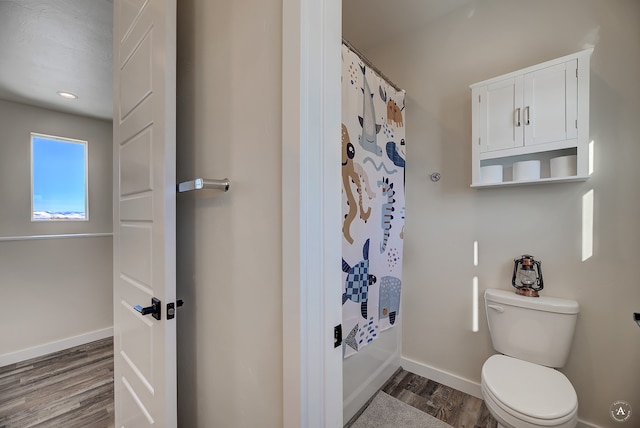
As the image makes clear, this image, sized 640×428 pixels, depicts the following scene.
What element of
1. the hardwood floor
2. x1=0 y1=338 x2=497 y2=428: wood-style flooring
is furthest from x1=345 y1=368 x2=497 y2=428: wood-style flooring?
the hardwood floor

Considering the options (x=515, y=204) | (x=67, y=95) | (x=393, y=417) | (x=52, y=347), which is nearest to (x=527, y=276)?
(x=515, y=204)

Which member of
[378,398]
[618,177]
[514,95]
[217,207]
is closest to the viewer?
[217,207]

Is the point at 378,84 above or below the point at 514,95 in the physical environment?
above

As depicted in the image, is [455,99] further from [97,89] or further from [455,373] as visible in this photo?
[97,89]

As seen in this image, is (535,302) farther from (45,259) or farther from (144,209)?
(45,259)

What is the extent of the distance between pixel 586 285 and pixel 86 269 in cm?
404

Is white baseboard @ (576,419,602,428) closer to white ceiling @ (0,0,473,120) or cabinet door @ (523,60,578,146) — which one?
cabinet door @ (523,60,578,146)

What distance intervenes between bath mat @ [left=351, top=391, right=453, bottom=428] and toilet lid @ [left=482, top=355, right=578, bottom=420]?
0.51m

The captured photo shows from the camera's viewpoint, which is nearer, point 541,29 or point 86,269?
point 541,29

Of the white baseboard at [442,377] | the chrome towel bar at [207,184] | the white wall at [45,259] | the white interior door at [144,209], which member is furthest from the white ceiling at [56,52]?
the white baseboard at [442,377]

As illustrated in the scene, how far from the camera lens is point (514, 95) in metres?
1.53

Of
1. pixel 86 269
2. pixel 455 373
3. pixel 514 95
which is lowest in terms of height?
pixel 455 373

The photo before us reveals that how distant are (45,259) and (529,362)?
12.6ft

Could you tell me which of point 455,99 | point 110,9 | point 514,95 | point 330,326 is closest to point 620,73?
point 514,95
